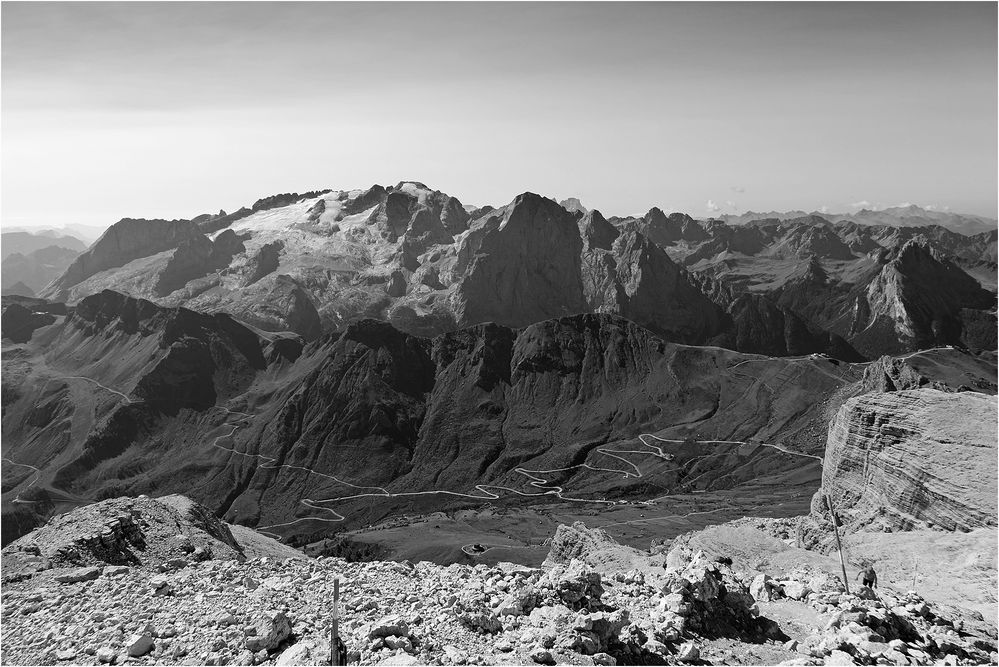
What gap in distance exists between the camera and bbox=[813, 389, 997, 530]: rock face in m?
41.1

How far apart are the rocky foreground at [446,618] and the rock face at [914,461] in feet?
65.8

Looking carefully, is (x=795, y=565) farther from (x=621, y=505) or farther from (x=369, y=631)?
(x=621, y=505)

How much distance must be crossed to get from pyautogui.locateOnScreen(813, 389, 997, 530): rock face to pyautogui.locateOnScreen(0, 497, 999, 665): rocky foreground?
2005cm

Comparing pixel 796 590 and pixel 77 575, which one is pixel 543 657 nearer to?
pixel 796 590

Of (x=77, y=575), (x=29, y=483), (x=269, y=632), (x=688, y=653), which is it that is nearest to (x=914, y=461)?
(x=688, y=653)

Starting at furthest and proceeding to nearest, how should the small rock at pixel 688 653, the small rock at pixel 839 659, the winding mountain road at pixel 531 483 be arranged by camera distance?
the winding mountain road at pixel 531 483
the small rock at pixel 688 653
the small rock at pixel 839 659

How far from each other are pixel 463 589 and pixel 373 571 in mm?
4750

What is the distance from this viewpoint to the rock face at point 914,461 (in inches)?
1617

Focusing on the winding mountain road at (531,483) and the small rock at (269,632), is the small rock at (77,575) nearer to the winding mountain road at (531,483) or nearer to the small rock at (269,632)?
the small rock at (269,632)

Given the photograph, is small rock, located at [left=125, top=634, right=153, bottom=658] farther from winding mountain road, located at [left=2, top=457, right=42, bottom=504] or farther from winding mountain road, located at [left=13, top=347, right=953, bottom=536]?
winding mountain road, located at [left=2, top=457, right=42, bottom=504]

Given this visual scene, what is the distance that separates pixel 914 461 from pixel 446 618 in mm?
42169

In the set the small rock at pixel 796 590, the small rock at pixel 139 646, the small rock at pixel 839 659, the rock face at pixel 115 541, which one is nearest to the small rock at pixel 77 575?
the rock face at pixel 115 541

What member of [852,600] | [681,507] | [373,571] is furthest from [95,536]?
[681,507]

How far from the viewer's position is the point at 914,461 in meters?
47.1
